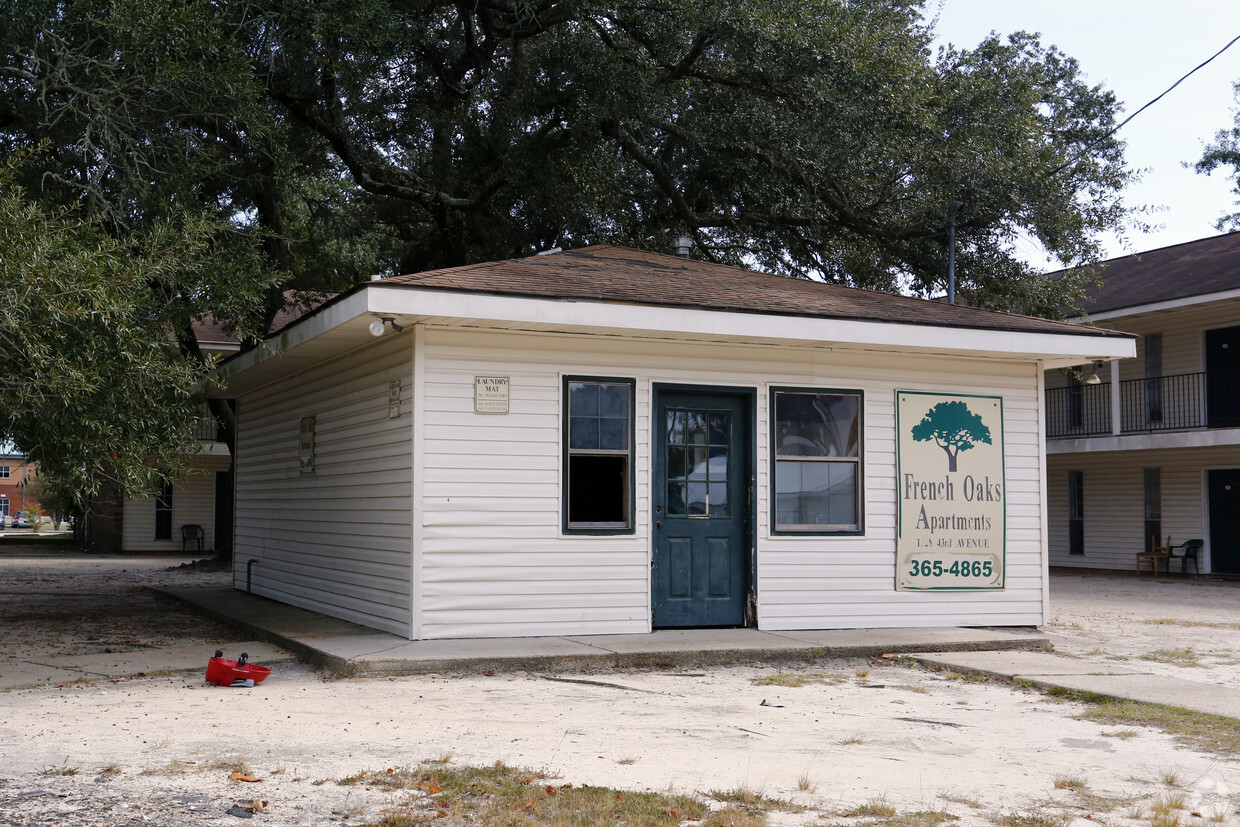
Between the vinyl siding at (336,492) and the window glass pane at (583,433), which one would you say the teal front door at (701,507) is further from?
the vinyl siding at (336,492)

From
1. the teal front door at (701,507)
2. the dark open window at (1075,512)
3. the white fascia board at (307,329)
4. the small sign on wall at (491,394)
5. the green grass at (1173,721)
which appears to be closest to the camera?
the green grass at (1173,721)

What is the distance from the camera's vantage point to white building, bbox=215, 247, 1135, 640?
999cm

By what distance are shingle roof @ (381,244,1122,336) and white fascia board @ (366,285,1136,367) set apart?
0.22 feet

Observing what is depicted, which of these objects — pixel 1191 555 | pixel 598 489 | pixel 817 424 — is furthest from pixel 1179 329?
pixel 598 489

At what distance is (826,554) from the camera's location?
11.2 metres

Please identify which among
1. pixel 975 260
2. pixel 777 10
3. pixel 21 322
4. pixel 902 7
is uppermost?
pixel 902 7

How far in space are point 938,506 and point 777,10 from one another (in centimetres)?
741

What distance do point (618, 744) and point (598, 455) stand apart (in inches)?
174

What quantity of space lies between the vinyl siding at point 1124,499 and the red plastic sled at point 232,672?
21011 millimetres

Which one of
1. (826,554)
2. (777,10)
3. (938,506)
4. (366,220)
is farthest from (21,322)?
(366,220)

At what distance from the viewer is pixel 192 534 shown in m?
30.6

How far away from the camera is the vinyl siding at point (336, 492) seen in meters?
10.4

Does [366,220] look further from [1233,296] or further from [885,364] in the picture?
[1233,296]

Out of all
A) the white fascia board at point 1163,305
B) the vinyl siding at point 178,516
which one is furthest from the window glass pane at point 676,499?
the vinyl siding at point 178,516
